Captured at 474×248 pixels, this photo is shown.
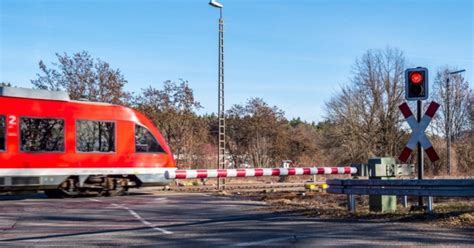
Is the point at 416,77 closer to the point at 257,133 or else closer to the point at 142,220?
the point at 142,220

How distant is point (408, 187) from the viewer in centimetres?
1140

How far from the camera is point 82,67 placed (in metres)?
32.7

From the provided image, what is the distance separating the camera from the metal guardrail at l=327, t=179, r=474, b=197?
34.9 ft

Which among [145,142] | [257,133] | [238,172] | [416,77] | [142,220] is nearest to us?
[142,220]

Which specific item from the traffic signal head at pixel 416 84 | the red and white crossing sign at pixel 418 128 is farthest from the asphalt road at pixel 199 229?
the traffic signal head at pixel 416 84

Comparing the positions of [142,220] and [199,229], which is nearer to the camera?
[199,229]

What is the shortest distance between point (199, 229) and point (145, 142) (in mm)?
10087

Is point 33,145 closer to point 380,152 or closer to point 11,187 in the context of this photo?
point 11,187

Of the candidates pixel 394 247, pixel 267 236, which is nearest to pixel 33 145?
pixel 267 236

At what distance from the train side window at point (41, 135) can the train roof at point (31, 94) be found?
29.0 inches

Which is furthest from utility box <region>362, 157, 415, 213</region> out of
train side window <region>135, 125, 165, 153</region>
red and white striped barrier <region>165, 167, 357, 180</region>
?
train side window <region>135, 125, 165, 153</region>

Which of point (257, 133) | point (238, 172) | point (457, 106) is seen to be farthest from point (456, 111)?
point (238, 172)

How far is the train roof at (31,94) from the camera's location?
57.8 feet

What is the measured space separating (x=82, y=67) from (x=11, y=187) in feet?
53.3
